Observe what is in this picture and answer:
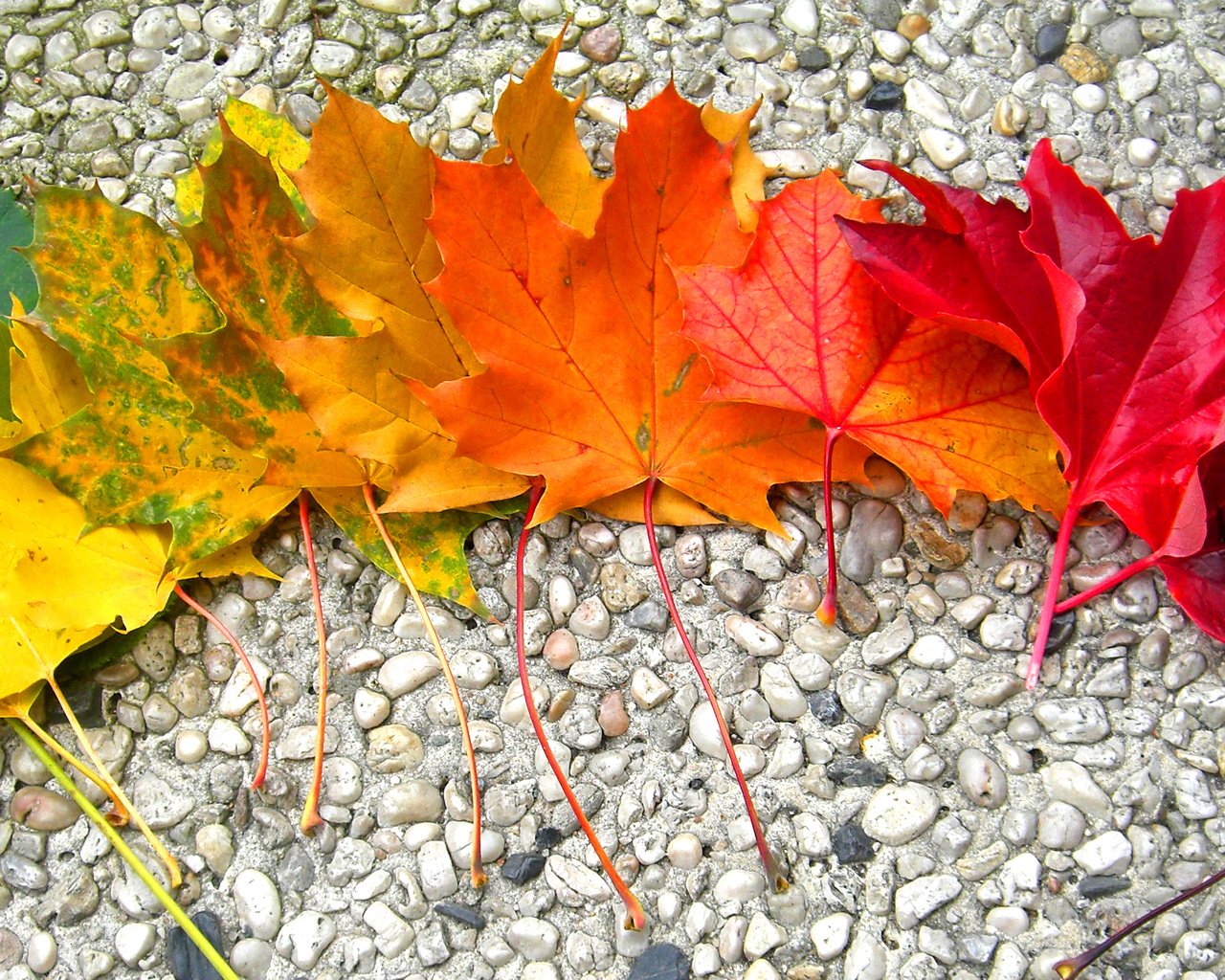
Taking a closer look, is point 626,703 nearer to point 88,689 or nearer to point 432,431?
point 432,431

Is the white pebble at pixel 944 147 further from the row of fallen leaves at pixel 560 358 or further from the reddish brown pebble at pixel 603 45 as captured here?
the reddish brown pebble at pixel 603 45

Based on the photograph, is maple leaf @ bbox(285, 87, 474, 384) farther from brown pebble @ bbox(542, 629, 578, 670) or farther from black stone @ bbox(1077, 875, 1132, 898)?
black stone @ bbox(1077, 875, 1132, 898)

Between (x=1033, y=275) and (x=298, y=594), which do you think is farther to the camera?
(x=298, y=594)

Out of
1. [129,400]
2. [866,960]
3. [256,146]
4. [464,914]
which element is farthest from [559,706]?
[256,146]

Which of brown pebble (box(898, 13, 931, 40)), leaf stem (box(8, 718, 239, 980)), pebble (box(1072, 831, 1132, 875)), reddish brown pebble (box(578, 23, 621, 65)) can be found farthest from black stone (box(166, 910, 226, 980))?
brown pebble (box(898, 13, 931, 40))

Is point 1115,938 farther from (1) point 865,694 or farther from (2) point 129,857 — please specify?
(2) point 129,857

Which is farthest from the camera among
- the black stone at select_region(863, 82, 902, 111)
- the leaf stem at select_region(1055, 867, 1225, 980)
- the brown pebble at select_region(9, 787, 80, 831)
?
the black stone at select_region(863, 82, 902, 111)

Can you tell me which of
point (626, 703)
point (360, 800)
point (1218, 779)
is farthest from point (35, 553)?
point (1218, 779)
